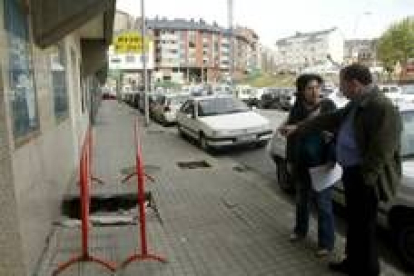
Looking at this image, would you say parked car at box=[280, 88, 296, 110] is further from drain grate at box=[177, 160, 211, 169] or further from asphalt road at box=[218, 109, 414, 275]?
drain grate at box=[177, 160, 211, 169]

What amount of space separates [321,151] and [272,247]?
1.21m

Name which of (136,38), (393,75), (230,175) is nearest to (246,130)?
(230,175)

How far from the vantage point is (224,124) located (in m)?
14.0

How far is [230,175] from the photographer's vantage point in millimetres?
10352

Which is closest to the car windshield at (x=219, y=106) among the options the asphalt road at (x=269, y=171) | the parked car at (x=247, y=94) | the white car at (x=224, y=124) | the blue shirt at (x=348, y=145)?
the white car at (x=224, y=124)

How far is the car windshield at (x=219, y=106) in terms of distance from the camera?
15.2 metres

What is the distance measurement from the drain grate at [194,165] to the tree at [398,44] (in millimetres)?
67639

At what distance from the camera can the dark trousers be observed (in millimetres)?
4504

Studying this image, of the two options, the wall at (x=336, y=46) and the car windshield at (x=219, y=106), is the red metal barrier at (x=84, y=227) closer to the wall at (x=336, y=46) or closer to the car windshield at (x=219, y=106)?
the car windshield at (x=219, y=106)

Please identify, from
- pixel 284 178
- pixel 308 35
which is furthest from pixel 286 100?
pixel 308 35

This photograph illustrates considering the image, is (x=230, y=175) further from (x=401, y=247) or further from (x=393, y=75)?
(x=393, y=75)

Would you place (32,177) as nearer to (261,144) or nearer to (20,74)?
(20,74)

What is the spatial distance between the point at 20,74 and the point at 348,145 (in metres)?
2.98

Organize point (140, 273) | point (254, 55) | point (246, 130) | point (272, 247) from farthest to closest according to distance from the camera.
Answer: point (254, 55) < point (246, 130) < point (272, 247) < point (140, 273)
